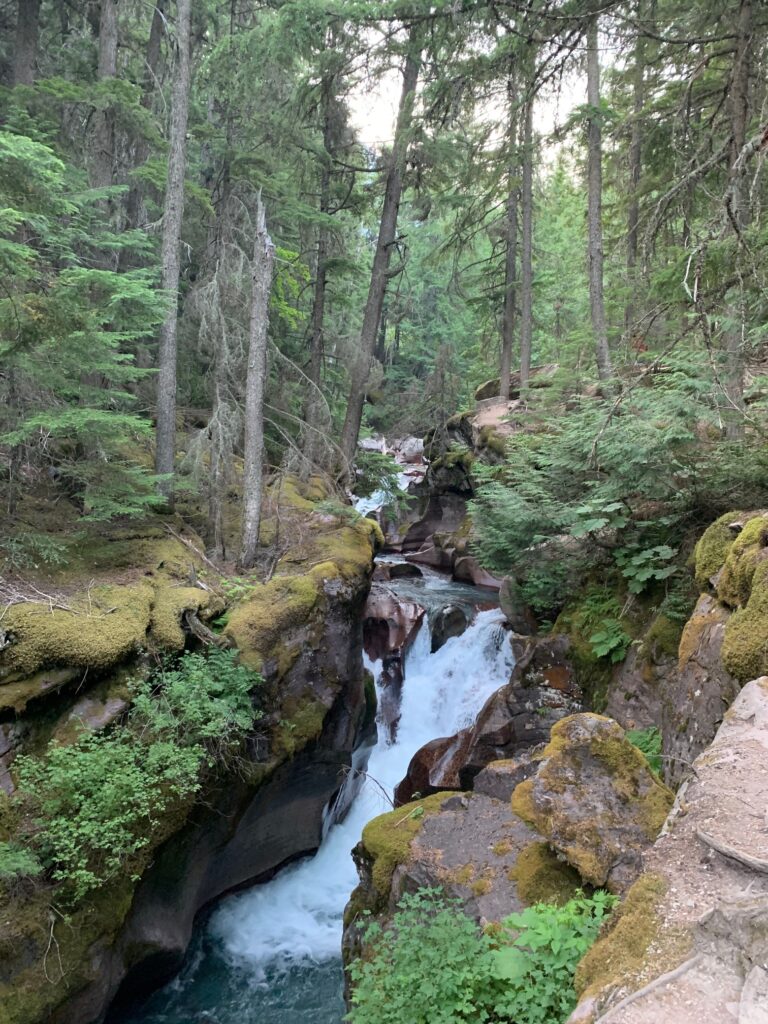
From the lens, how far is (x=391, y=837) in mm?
5547

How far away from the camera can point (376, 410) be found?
1191 inches

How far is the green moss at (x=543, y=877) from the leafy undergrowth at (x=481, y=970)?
477 mm

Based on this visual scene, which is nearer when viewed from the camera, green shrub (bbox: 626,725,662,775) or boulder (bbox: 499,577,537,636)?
green shrub (bbox: 626,725,662,775)

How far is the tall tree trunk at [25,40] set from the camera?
415 inches

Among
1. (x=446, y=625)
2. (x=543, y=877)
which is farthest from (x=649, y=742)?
(x=446, y=625)

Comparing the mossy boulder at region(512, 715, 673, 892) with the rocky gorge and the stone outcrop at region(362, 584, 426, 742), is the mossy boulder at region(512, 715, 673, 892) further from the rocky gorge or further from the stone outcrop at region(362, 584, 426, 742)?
the stone outcrop at region(362, 584, 426, 742)

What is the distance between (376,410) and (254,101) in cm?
1823

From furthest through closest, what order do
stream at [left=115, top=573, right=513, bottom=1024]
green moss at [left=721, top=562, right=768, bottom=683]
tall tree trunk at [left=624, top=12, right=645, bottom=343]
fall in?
tall tree trunk at [left=624, top=12, right=645, bottom=343] < stream at [left=115, top=573, right=513, bottom=1024] < green moss at [left=721, top=562, right=768, bottom=683]

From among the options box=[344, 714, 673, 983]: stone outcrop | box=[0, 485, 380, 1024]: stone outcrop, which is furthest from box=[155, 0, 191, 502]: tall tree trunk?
box=[344, 714, 673, 983]: stone outcrop

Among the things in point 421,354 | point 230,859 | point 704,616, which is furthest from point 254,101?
point 421,354

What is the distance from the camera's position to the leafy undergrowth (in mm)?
3070

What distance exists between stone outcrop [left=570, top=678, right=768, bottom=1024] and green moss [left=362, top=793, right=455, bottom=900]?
2.97 m

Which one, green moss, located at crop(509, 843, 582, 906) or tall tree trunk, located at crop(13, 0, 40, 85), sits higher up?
tall tree trunk, located at crop(13, 0, 40, 85)

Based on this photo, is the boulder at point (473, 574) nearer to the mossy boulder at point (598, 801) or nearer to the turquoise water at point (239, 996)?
the turquoise water at point (239, 996)
